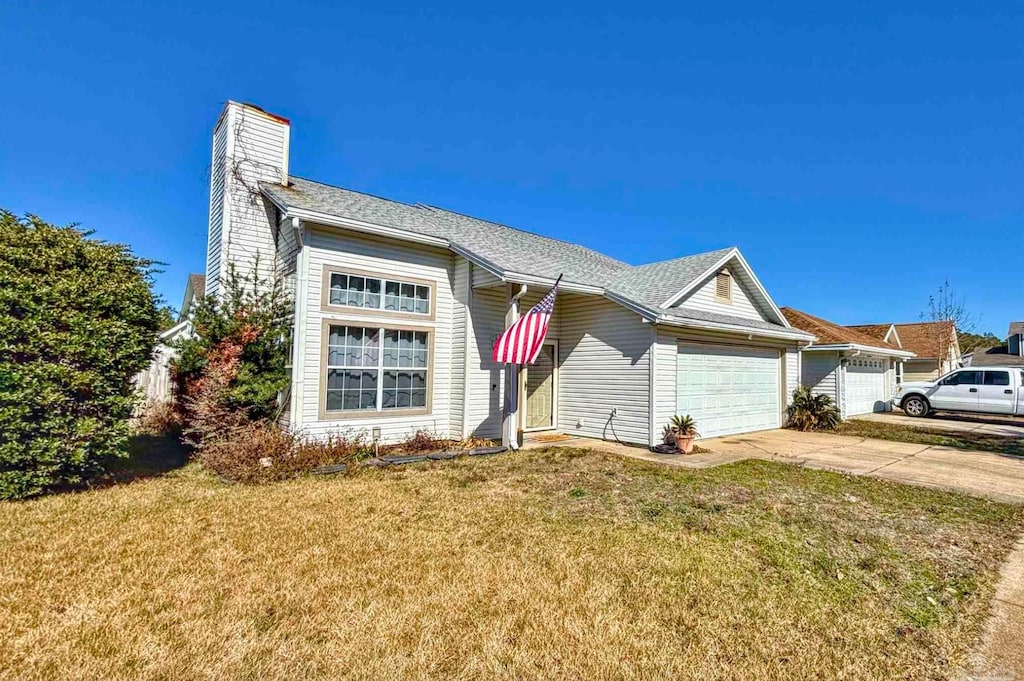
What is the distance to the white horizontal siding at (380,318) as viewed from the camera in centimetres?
864

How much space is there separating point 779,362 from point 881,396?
10.9 meters

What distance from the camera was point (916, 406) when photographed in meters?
18.7

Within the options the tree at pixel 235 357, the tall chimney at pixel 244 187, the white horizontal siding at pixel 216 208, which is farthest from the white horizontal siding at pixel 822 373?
the white horizontal siding at pixel 216 208

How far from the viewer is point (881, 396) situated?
68.8 feet

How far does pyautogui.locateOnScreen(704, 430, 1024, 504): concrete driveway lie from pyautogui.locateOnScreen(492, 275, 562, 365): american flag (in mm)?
4652

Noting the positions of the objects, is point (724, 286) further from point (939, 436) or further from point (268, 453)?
point (268, 453)

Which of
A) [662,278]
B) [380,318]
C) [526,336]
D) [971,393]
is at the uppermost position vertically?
[662,278]

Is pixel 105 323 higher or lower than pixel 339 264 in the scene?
lower

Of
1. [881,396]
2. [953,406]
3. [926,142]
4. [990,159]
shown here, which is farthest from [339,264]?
[881,396]

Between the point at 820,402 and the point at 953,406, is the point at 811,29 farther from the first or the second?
the point at 953,406

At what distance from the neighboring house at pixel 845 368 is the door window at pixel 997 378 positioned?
3.20 metres

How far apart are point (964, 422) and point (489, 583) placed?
68.7 ft

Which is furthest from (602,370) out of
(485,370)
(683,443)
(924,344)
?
(924,344)

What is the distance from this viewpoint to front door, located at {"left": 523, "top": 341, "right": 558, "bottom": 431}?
11.8 meters
